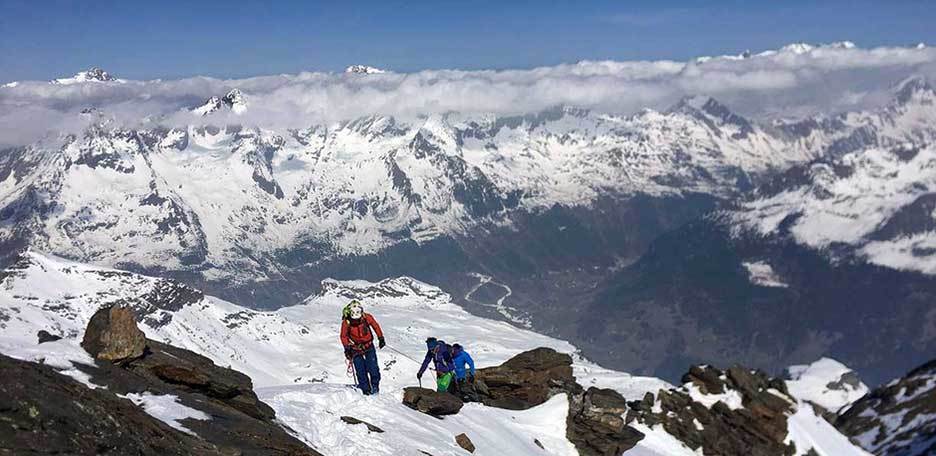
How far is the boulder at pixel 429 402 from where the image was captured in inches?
1955

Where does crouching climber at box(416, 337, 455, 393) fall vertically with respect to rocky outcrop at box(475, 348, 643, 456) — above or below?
above

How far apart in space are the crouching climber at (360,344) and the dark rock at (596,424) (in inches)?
732

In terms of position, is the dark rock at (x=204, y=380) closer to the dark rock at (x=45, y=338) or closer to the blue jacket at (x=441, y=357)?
the dark rock at (x=45, y=338)

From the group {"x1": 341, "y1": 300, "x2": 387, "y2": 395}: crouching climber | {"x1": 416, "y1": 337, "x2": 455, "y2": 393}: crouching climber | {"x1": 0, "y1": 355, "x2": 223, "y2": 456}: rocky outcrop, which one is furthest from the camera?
{"x1": 416, "y1": 337, "x2": 455, "y2": 393}: crouching climber

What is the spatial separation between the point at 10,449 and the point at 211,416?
1372 cm

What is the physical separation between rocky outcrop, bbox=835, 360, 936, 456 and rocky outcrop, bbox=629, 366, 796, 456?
20.8 meters

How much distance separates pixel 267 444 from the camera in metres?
35.2

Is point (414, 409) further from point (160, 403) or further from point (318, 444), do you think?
point (160, 403)

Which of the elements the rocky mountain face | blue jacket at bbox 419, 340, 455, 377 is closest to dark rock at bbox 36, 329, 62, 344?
the rocky mountain face

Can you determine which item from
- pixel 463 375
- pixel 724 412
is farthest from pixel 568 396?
pixel 724 412

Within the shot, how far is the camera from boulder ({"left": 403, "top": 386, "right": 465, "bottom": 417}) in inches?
1955

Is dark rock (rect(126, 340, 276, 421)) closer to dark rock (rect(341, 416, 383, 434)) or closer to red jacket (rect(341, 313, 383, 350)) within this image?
dark rock (rect(341, 416, 383, 434))

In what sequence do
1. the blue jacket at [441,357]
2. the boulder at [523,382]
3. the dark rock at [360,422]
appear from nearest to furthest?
the dark rock at [360,422] < the blue jacket at [441,357] < the boulder at [523,382]

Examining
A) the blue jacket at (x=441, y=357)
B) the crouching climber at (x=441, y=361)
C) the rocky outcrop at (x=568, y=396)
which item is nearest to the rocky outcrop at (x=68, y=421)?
the crouching climber at (x=441, y=361)
